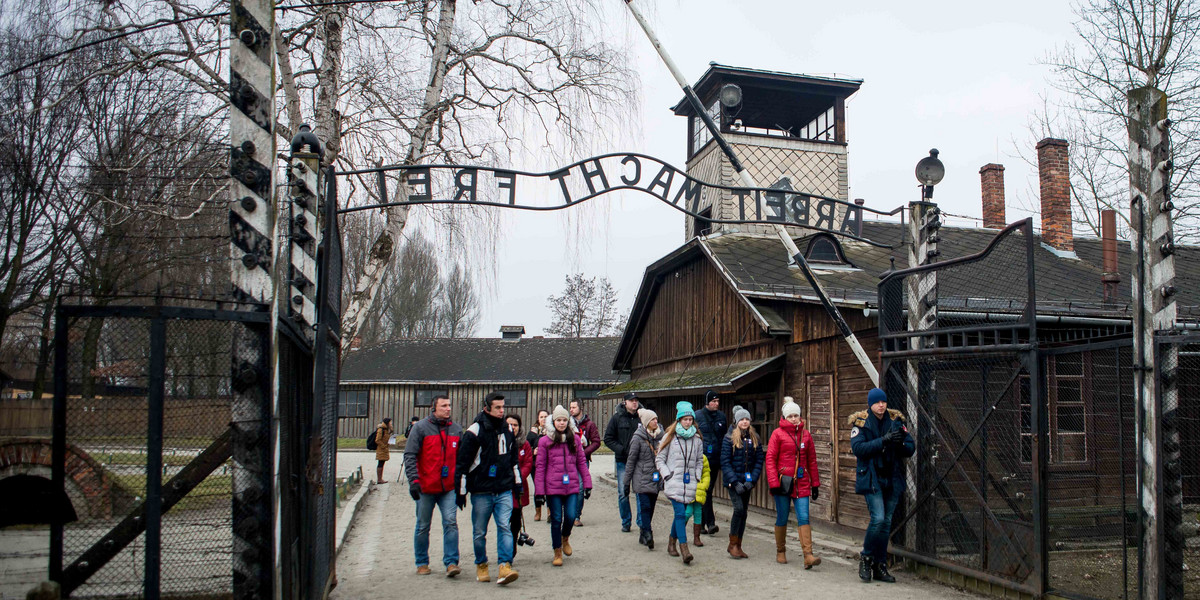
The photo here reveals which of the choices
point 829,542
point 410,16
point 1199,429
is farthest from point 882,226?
point 410,16

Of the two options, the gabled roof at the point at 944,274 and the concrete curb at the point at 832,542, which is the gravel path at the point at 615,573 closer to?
the concrete curb at the point at 832,542

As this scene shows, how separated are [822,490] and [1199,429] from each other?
5365 millimetres

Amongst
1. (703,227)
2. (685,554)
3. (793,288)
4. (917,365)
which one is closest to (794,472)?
(685,554)

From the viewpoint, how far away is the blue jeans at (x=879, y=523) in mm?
9305

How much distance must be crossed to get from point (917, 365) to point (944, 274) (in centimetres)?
520

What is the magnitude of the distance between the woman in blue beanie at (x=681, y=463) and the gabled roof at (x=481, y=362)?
98.4 ft

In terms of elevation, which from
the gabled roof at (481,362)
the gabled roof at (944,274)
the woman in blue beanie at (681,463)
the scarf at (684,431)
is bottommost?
the woman in blue beanie at (681,463)

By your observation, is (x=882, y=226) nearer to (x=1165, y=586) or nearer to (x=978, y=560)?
(x=978, y=560)

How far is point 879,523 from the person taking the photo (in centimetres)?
930

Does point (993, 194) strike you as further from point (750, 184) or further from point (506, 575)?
point (506, 575)

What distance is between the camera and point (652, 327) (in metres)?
23.5

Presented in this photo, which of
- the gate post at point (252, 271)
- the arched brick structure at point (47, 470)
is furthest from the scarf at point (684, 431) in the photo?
the gate post at point (252, 271)

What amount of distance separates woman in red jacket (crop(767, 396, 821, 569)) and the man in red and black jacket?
3.50 m

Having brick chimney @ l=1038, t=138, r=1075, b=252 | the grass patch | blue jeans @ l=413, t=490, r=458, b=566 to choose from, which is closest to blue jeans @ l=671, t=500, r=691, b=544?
blue jeans @ l=413, t=490, r=458, b=566
